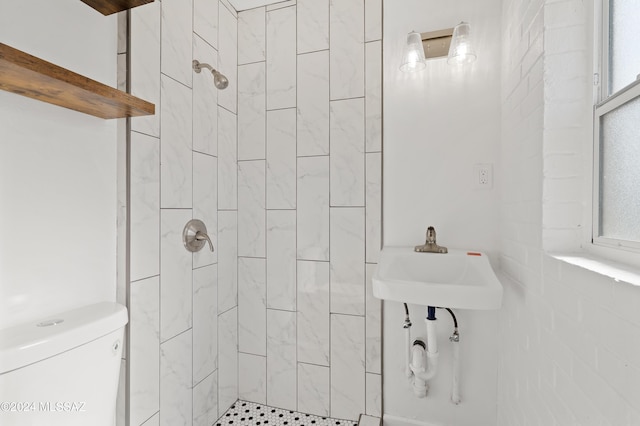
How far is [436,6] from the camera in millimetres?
1513

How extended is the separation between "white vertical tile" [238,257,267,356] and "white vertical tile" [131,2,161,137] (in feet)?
2.81

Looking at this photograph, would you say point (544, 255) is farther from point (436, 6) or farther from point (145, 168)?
point (145, 168)

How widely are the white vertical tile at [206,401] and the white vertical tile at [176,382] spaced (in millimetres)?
39

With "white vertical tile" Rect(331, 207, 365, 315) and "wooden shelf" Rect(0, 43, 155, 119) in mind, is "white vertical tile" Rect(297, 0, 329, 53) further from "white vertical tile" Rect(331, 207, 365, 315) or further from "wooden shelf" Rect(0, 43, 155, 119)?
"wooden shelf" Rect(0, 43, 155, 119)

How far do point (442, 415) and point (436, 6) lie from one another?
1.96 meters

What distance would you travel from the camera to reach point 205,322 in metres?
1.56

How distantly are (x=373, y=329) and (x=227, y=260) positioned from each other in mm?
848

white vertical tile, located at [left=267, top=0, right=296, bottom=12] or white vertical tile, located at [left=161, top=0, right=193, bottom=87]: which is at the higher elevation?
white vertical tile, located at [left=267, top=0, right=296, bottom=12]

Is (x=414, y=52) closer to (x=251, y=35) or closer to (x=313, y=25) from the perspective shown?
(x=313, y=25)

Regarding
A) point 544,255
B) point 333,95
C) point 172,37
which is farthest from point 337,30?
point 544,255

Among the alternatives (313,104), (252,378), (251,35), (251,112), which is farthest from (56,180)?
(252,378)

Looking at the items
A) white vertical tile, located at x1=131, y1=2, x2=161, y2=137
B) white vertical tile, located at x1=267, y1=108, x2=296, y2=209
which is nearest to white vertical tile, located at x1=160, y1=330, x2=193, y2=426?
white vertical tile, located at x1=267, y1=108, x2=296, y2=209

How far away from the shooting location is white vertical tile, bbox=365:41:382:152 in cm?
157

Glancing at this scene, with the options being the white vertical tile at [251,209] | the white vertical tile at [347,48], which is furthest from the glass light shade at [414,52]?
the white vertical tile at [251,209]
